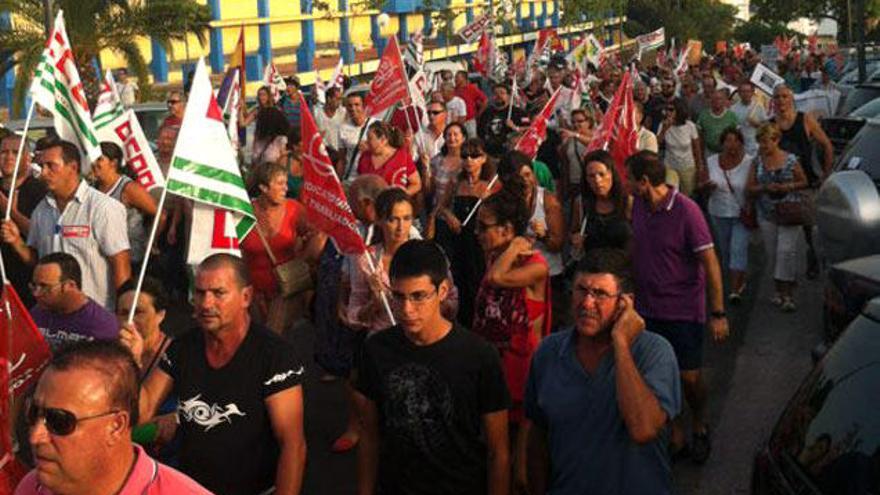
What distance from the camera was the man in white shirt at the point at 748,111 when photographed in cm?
1334

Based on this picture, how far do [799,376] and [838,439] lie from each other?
15.0 ft

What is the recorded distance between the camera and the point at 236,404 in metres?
4.04

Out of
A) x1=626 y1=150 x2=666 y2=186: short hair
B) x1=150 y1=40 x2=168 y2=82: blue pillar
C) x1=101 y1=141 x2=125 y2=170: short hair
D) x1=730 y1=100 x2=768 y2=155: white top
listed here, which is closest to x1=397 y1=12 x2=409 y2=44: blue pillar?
x1=150 y1=40 x2=168 y2=82: blue pillar

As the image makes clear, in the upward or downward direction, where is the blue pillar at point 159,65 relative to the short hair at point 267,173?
A: upward

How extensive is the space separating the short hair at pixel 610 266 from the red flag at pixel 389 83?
24.0 ft

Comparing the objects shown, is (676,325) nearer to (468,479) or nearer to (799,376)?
(799,376)

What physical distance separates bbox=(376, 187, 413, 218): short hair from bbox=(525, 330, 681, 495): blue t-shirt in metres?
2.14

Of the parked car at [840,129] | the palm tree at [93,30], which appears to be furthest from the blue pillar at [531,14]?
the parked car at [840,129]

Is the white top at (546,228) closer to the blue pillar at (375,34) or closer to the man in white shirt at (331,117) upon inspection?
the man in white shirt at (331,117)

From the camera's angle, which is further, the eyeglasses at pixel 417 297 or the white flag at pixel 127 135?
the white flag at pixel 127 135

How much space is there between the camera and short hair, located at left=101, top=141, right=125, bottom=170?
317 inches

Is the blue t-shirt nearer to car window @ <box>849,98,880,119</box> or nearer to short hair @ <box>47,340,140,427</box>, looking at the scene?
short hair @ <box>47,340,140,427</box>

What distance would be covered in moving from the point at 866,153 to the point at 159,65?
32.8m

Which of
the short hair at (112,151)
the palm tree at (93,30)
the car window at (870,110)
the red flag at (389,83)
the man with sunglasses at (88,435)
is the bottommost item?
the man with sunglasses at (88,435)
